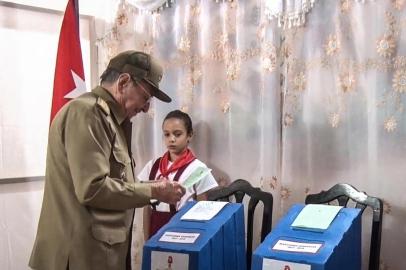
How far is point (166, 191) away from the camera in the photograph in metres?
1.68

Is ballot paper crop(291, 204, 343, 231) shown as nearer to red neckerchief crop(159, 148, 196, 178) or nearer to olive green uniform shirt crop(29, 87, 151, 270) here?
olive green uniform shirt crop(29, 87, 151, 270)

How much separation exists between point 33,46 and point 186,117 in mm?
846

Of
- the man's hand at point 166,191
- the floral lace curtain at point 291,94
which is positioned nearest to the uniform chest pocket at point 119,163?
the man's hand at point 166,191

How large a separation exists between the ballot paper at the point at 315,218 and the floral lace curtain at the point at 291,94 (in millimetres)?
475

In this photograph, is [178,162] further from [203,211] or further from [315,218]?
[315,218]

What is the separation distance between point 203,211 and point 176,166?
545mm

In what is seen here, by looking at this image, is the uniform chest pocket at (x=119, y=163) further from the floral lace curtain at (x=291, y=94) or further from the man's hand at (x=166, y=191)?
the floral lace curtain at (x=291, y=94)

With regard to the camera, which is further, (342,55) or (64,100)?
(64,100)

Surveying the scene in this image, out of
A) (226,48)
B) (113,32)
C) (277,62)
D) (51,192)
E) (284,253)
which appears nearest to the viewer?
(284,253)

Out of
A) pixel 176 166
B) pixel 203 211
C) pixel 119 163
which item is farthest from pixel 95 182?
pixel 176 166

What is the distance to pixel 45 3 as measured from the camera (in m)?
2.55

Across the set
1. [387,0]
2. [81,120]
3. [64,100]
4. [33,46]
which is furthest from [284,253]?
[33,46]

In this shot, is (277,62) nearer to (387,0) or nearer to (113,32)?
(387,0)

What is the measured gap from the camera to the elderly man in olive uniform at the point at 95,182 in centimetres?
152
